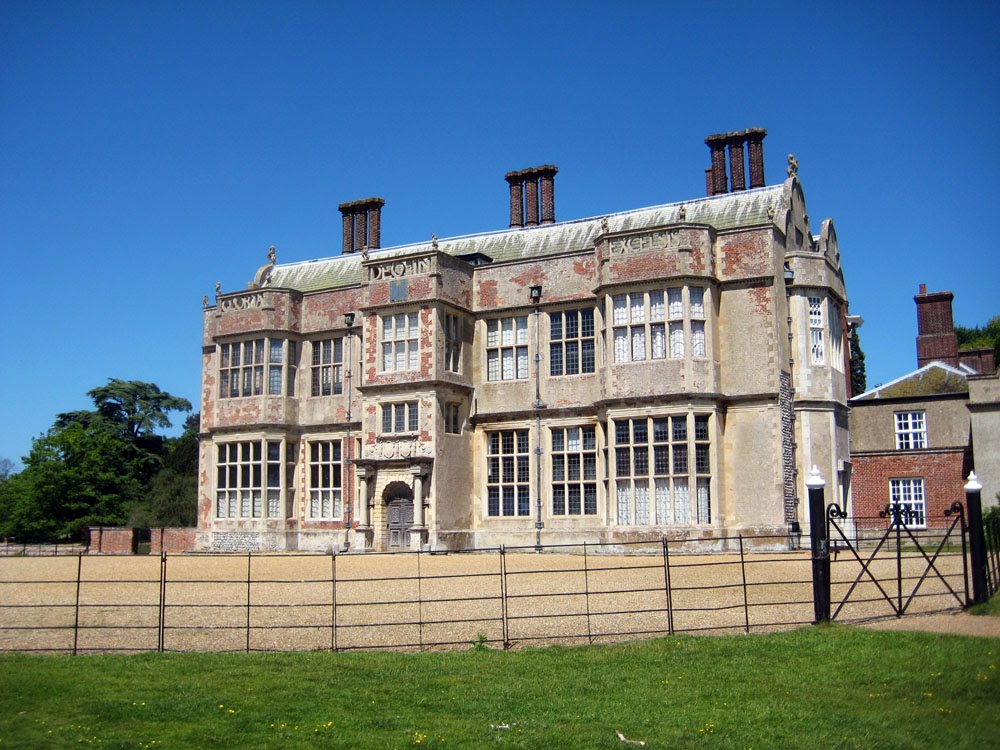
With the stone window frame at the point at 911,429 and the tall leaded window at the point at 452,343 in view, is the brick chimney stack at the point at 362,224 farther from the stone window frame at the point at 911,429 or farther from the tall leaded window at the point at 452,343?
the stone window frame at the point at 911,429

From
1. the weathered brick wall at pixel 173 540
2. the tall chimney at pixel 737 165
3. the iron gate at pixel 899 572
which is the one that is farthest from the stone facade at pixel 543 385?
the iron gate at pixel 899 572

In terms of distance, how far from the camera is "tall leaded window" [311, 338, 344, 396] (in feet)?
116

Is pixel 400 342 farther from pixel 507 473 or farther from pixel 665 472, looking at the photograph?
pixel 665 472

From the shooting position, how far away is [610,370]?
2869 cm

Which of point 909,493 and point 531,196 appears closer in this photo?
point 909,493

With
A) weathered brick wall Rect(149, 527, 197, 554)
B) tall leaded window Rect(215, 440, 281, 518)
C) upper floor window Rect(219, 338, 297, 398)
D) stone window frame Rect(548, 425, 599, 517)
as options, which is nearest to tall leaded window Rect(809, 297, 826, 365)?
stone window frame Rect(548, 425, 599, 517)

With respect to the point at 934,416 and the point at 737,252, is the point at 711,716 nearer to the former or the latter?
the point at 737,252

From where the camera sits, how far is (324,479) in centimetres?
3531

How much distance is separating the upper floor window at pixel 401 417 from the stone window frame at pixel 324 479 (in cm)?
355

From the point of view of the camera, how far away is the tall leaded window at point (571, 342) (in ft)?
101

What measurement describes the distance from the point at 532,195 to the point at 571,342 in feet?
28.3

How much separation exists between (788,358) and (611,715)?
21673mm

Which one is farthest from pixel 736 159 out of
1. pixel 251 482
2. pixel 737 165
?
pixel 251 482

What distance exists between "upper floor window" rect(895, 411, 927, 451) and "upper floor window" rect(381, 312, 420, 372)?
16.6 metres
